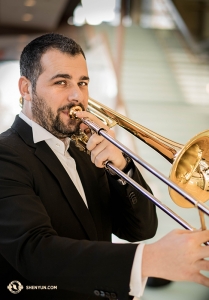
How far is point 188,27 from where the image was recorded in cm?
936

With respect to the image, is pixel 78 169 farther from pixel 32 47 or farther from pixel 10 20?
pixel 10 20

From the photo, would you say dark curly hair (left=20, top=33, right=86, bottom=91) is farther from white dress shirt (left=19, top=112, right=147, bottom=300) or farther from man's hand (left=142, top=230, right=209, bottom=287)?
man's hand (left=142, top=230, right=209, bottom=287)

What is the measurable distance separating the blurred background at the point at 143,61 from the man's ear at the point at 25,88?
8.43 ft

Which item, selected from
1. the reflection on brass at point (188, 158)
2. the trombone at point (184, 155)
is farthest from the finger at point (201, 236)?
the reflection on brass at point (188, 158)

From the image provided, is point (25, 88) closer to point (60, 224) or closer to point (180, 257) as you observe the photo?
point (60, 224)

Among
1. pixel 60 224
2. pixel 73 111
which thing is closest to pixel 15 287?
pixel 60 224

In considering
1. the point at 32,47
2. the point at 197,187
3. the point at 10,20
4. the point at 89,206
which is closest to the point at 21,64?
the point at 32,47

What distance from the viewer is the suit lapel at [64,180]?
→ 1767 mm

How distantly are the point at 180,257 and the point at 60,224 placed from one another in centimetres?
60

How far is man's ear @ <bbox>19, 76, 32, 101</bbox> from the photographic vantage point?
1914 millimetres

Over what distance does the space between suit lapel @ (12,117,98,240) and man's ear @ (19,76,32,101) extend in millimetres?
154

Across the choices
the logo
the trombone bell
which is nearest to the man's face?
the trombone bell

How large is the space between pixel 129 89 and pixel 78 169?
19.7 ft

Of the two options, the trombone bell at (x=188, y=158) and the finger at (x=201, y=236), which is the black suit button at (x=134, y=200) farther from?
the finger at (x=201, y=236)
